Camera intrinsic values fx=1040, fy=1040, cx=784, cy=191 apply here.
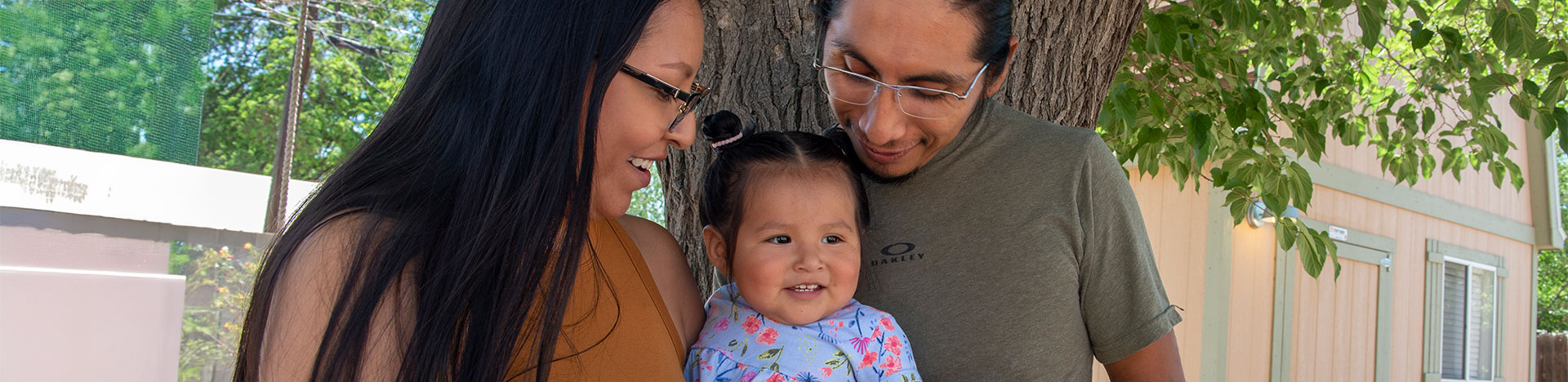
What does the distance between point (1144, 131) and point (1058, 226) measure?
1647mm

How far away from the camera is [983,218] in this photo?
1.90 metres

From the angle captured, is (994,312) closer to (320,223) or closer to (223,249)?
(320,223)

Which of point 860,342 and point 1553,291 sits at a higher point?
point 1553,291

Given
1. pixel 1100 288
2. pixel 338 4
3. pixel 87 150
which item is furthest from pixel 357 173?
pixel 338 4

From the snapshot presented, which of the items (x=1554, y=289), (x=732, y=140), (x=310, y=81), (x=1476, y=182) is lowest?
(x=732, y=140)

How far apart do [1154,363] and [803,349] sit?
628 mm

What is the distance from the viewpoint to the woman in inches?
46.4

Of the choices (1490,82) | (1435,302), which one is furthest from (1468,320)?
(1490,82)

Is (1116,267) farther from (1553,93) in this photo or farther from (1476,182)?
(1476,182)

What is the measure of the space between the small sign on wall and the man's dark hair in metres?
6.42

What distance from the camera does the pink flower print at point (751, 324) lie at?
193 cm

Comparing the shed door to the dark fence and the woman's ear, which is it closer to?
the dark fence

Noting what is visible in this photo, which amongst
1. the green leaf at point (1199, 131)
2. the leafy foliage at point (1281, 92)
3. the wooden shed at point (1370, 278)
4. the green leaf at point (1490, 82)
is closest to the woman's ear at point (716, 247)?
the leafy foliage at point (1281, 92)

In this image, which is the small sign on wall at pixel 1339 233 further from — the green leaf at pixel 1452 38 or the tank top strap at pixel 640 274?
the tank top strap at pixel 640 274
